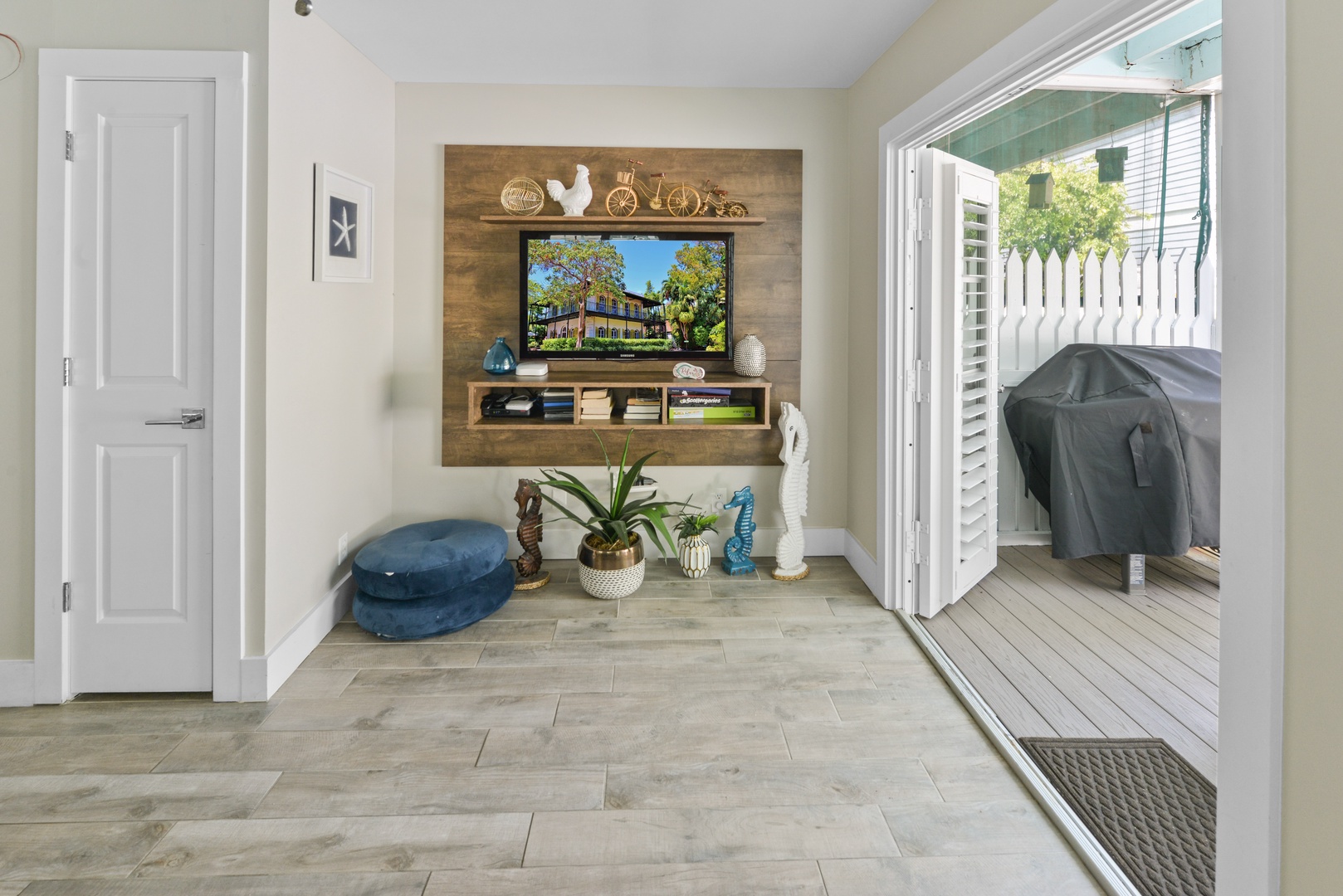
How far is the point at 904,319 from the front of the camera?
3.28 meters

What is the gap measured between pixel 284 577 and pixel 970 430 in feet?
9.54

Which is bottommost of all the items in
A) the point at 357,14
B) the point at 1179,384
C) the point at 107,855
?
the point at 107,855

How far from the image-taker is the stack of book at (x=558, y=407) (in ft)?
12.3

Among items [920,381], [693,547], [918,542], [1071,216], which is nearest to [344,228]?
[693,547]

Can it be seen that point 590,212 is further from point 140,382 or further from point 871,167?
point 140,382

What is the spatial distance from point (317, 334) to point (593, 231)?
4.87 ft

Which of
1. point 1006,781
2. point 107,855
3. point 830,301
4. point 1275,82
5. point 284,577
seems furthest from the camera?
point 830,301

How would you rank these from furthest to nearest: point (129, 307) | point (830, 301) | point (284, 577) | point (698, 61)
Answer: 1. point (830, 301)
2. point (698, 61)
3. point (284, 577)
4. point (129, 307)

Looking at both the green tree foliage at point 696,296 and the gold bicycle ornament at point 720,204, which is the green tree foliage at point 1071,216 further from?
the green tree foliage at point 696,296

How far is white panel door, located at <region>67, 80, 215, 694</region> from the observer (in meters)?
2.45

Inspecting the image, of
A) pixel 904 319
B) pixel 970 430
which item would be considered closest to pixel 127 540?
pixel 904 319

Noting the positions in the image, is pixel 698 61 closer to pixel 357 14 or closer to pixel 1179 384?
pixel 357 14

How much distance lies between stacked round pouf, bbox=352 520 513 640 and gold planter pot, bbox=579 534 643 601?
0.44 metres

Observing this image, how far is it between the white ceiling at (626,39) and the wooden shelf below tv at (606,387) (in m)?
1.48
